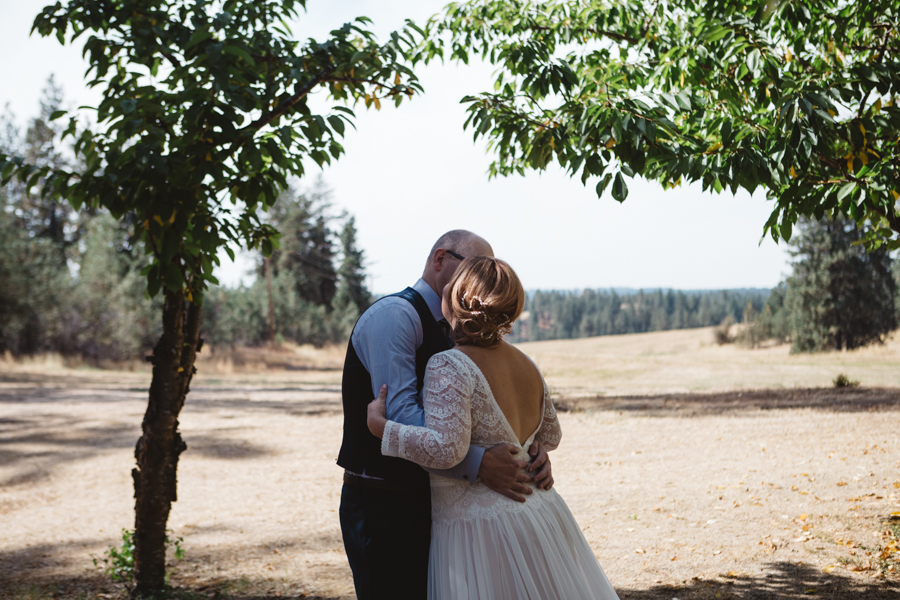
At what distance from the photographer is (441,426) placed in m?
2.06

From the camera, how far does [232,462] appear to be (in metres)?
10.8

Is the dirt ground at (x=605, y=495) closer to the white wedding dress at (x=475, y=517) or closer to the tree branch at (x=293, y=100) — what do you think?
the white wedding dress at (x=475, y=517)

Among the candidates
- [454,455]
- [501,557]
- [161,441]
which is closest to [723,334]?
[161,441]

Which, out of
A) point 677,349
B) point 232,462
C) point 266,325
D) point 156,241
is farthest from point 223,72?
point 677,349

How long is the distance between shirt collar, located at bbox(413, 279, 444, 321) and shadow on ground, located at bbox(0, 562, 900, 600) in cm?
320

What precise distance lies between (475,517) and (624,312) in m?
107

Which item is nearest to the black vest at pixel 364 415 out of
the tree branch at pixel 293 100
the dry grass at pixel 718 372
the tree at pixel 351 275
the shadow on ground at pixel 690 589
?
the tree branch at pixel 293 100

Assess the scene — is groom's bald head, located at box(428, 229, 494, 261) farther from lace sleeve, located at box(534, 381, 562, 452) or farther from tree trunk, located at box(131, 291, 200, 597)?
tree trunk, located at box(131, 291, 200, 597)

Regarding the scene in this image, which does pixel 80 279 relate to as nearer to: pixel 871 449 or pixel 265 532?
pixel 265 532

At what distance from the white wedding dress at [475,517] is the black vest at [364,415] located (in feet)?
0.43

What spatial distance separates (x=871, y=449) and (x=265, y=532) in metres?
7.78

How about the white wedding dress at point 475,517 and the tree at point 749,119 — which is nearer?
the white wedding dress at point 475,517

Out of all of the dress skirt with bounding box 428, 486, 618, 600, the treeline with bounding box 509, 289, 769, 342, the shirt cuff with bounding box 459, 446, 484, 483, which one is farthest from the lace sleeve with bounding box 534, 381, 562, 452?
the treeline with bounding box 509, 289, 769, 342

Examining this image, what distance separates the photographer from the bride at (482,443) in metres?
2.08
